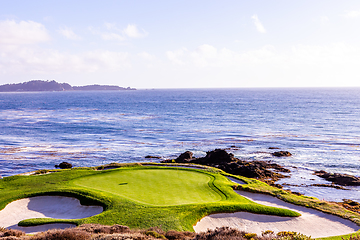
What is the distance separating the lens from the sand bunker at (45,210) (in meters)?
15.0

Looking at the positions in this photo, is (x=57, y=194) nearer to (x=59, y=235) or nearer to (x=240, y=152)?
(x=59, y=235)

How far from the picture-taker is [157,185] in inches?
727

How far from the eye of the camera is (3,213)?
1545 centimetres

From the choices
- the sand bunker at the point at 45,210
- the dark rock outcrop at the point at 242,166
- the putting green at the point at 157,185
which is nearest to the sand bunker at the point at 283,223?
the putting green at the point at 157,185

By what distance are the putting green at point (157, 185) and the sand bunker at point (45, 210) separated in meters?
1.97

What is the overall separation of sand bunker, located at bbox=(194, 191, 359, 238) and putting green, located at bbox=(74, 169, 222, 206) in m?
1.76

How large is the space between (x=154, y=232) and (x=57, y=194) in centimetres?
876

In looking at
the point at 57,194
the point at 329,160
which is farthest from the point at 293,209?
the point at 329,160

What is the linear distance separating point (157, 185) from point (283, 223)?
786 centimetres

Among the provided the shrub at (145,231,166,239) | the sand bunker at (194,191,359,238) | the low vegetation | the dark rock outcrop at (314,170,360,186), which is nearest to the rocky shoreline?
the dark rock outcrop at (314,170,360,186)

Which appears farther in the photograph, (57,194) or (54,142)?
(54,142)

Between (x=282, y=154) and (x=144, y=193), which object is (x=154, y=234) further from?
(x=282, y=154)

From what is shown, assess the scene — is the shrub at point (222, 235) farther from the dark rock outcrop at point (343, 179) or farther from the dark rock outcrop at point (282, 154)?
the dark rock outcrop at point (282, 154)

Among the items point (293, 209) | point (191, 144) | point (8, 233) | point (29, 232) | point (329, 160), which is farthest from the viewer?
point (191, 144)
